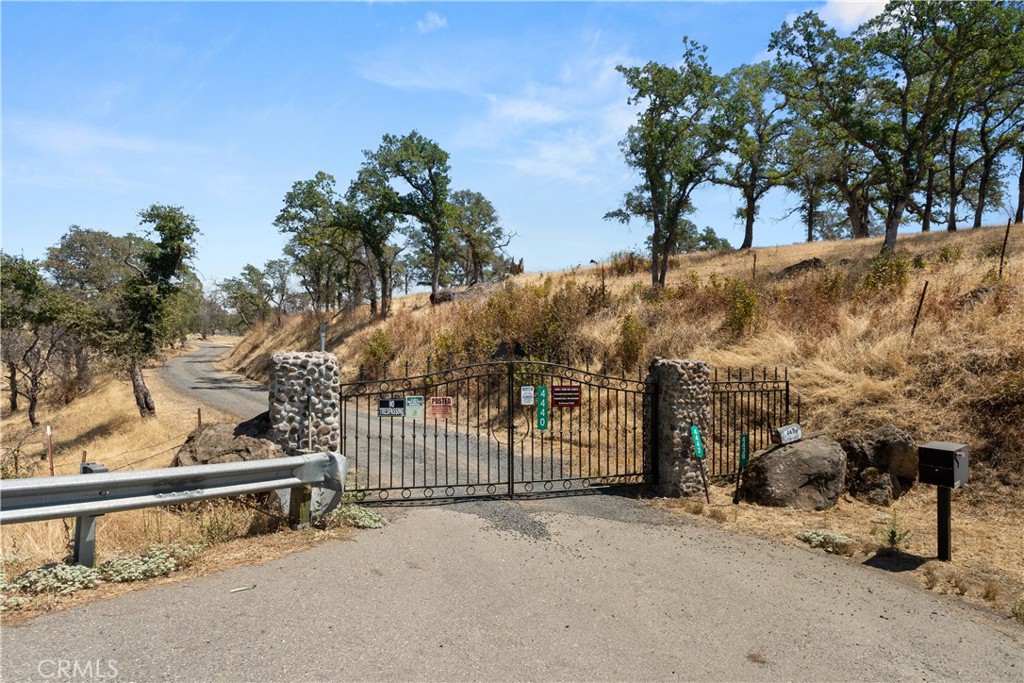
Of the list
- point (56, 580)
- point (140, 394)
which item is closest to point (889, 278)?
point (56, 580)

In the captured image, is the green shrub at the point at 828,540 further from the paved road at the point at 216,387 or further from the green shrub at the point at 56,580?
the paved road at the point at 216,387

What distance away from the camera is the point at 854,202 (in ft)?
136

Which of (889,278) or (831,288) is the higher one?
(889,278)

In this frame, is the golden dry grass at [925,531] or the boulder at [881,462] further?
the boulder at [881,462]

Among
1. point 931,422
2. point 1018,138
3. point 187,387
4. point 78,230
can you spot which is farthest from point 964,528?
point 78,230

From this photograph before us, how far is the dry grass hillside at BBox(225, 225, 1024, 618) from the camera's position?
27.2ft

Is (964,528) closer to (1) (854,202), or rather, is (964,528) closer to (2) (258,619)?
(2) (258,619)

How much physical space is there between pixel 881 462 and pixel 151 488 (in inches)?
422

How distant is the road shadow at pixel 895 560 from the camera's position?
681cm

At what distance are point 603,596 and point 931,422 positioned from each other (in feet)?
28.9

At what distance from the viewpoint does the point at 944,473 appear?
6.87 m

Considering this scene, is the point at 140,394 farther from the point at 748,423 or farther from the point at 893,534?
the point at 893,534

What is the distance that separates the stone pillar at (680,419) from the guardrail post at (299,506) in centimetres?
564

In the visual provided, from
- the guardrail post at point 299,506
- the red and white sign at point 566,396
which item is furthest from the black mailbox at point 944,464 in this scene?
the guardrail post at point 299,506
